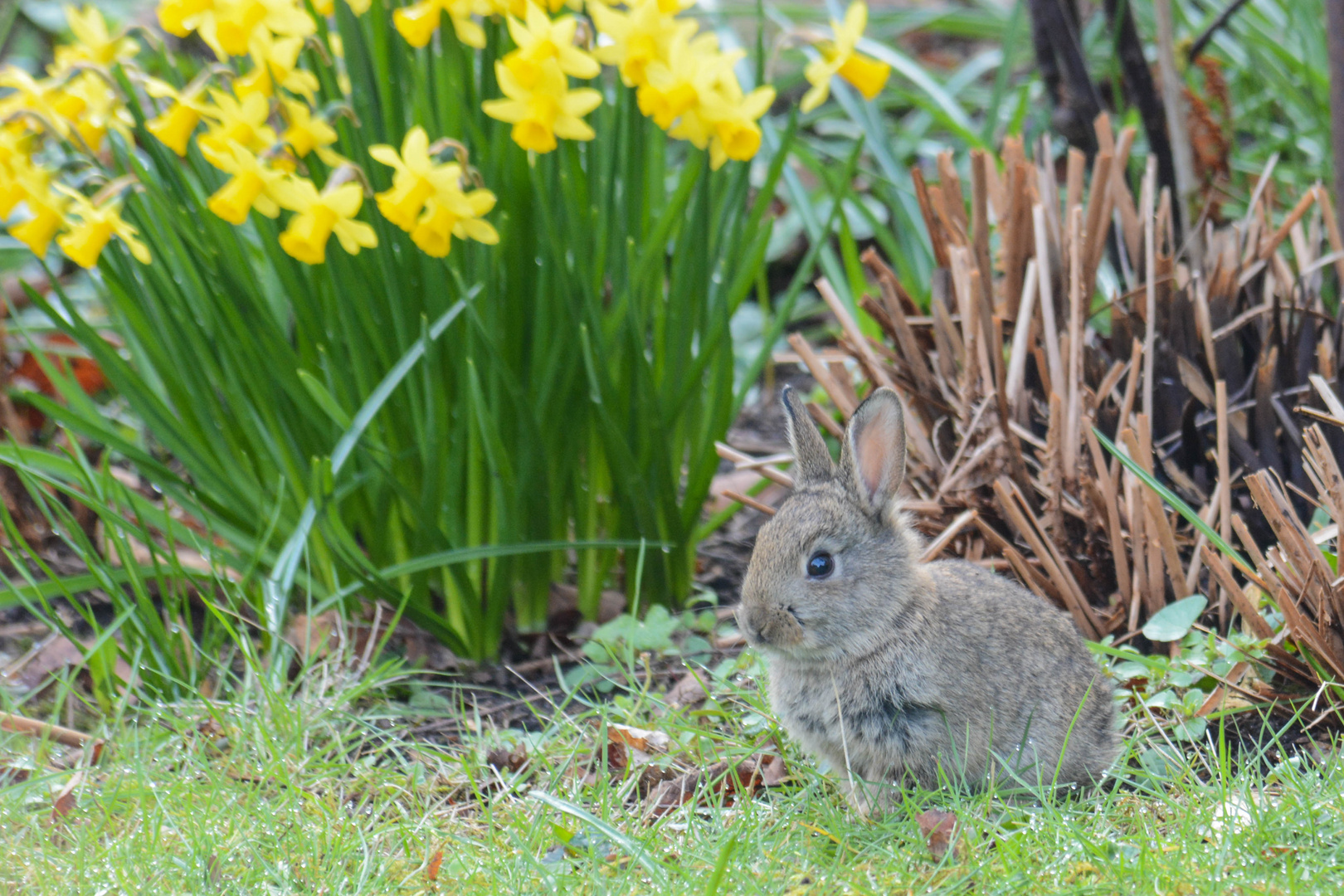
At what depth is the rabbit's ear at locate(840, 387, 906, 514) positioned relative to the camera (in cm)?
227

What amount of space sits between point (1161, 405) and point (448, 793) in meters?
1.86

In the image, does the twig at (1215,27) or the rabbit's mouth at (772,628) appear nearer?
the rabbit's mouth at (772,628)

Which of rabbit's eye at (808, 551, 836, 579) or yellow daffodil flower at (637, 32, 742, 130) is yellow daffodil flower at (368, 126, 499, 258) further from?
rabbit's eye at (808, 551, 836, 579)

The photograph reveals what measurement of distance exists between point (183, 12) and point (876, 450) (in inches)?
64.3

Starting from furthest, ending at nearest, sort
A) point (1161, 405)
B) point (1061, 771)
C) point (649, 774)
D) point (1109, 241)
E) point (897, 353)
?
1. point (1109, 241)
2. point (897, 353)
3. point (1161, 405)
4. point (649, 774)
5. point (1061, 771)

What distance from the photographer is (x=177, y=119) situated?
8.21 feet

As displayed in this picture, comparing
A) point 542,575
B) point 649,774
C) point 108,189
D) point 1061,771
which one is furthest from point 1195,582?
point 108,189

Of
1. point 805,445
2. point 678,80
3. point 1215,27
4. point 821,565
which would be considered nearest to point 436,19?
point 678,80

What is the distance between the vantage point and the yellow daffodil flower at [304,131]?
255 centimetres

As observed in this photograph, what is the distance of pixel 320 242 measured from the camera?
2.34 metres

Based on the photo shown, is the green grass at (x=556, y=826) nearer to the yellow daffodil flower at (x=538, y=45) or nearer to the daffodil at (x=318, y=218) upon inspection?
the daffodil at (x=318, y=218)

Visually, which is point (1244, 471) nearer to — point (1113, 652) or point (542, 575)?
point (1113, 652)

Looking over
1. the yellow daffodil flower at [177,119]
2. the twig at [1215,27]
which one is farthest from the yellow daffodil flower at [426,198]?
the twig at [1215,27]

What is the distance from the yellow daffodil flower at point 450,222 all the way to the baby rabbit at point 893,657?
2.63 feet
